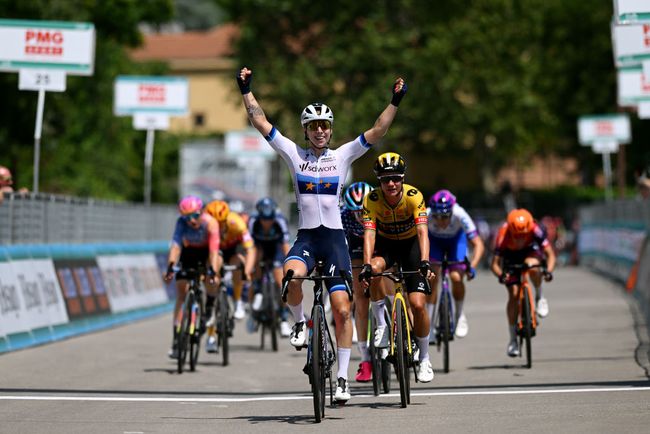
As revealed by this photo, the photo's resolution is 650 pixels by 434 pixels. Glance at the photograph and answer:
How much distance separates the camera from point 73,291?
20.4 metres

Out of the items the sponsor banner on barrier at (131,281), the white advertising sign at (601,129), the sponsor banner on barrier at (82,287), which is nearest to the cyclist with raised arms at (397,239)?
the sponsor banner on barrier at (82,287)

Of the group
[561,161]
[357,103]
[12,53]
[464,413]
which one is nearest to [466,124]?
[357,103]

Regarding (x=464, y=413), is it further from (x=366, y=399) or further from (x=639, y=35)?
(x=639, y=35)

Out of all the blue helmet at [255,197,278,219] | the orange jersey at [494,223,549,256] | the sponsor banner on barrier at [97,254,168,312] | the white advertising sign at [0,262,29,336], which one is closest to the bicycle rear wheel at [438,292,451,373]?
the orange jersey at [494,223,549,256]

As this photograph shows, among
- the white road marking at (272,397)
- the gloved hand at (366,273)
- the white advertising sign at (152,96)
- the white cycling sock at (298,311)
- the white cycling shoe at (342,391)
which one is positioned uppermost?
the white advertising sign at (152,96)

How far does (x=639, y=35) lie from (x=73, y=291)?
8212 millimetres

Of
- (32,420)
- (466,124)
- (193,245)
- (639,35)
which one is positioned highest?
(466,124)

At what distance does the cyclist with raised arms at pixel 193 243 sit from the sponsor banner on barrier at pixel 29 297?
216 centimetres

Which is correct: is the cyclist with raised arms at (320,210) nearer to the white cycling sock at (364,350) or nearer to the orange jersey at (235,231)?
the white cycling sock at (364,350)

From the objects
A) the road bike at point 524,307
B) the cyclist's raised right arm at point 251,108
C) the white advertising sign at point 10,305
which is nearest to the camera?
the cyclist's raised right arm at point 251,108

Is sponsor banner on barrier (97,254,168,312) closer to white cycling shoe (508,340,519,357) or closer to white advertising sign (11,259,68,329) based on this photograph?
white advertising sign (11,259,68,329)

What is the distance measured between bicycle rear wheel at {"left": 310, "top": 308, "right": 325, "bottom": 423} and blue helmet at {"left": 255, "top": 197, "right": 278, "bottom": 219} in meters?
8.09

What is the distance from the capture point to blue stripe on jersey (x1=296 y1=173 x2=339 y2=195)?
1172cm

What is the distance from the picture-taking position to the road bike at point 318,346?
10969mm
